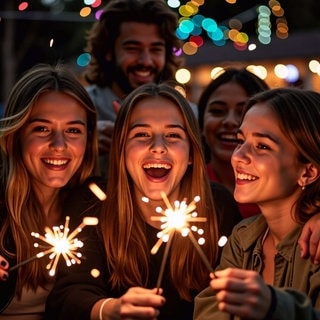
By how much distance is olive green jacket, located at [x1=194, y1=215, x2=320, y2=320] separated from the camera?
2.58 m

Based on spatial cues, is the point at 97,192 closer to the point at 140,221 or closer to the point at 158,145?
the point at 140,221

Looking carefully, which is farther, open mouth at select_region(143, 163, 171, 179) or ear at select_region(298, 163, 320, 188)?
open mouth at select_region(143, 163, 171, 179)

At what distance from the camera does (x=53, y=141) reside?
12.6 feet

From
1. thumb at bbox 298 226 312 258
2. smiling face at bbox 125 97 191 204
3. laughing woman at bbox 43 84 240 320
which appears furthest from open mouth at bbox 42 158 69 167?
thumb at bbox 298 226 312 258

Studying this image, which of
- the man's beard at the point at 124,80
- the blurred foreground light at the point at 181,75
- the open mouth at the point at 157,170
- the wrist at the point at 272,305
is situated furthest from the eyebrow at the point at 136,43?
the wrist at the point at 272,305

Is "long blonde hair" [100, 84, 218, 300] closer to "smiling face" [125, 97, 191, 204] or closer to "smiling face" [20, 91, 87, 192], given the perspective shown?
"smiling face" [125, 97, 191, 204]

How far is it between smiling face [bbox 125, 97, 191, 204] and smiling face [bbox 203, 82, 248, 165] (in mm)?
963

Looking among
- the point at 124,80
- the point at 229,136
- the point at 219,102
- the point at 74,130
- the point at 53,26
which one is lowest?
the point at 74,130

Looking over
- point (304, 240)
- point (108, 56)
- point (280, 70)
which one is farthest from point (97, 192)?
point (280, 70)

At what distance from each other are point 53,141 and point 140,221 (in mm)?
630

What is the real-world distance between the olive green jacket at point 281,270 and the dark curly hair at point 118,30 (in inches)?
89.4

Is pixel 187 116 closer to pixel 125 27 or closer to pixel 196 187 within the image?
pixel 196 187

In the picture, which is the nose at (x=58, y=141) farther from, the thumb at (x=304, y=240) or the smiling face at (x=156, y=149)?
the thumb at (x=304, y=240)

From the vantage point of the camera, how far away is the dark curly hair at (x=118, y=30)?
5426 millimetres
